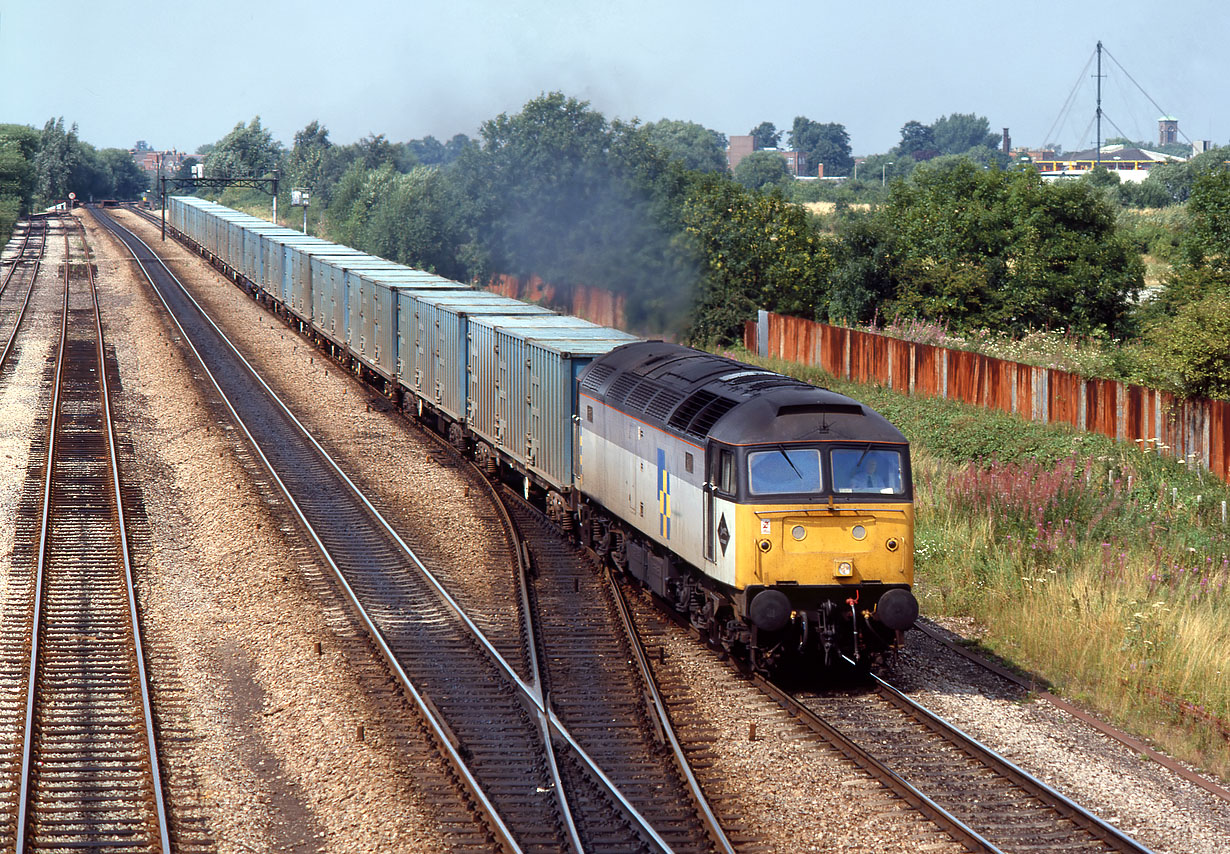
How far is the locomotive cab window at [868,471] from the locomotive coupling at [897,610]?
110 centimetres

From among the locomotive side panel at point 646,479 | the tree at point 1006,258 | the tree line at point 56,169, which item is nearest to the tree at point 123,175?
the tree line at point 56,169

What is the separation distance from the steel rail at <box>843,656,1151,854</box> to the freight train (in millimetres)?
744

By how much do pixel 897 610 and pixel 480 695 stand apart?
4.57m

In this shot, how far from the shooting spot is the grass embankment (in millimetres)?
13945

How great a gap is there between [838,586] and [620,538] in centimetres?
508

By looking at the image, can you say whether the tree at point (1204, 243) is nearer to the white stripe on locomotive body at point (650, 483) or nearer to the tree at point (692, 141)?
the white stripe on locomotive body at point (650, 483)

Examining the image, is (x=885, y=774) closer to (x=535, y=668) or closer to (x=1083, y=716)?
(x=1083, y=716)

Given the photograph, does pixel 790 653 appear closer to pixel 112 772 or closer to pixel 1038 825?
pixel 1038 825

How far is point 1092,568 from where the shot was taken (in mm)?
16812

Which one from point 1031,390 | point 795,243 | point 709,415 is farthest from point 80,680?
point 795,243

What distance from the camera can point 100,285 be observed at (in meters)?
60.0

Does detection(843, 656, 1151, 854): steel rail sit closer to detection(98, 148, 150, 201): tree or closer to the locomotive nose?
the locomotive nose

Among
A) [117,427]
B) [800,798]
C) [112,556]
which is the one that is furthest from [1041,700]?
[117,427]

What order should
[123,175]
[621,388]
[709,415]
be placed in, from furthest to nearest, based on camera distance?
1. [123,175]
2. [621,388]
3. [709,415]
